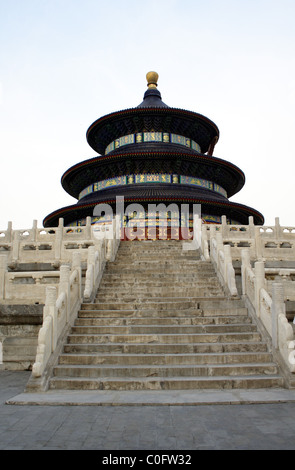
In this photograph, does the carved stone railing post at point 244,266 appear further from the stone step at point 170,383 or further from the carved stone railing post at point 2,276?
the carved stone railing post at point 2,276

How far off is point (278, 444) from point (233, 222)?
89.2ft

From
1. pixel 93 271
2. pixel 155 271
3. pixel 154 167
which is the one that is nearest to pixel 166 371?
pixel 93 271

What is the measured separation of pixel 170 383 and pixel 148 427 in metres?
2.25

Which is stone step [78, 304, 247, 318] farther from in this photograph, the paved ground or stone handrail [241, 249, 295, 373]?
the paved ground

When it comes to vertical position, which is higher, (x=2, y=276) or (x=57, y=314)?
(x=2, y=276)

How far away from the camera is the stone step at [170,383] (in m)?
7.61

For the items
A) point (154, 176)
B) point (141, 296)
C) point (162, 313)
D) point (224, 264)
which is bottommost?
point (162, 313)

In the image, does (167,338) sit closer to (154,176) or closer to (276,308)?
(276,308)

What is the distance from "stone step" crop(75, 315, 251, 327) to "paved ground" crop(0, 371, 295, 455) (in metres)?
3.54

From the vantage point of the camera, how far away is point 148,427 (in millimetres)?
5422

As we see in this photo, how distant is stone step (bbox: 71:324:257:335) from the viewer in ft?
31.7

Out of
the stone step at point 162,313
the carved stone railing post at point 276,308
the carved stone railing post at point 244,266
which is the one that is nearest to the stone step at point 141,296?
the stone step at point 162,313

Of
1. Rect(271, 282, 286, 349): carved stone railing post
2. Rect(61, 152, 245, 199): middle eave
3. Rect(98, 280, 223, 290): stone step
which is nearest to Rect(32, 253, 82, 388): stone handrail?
Rect(98, 280, 223, 290): stone step

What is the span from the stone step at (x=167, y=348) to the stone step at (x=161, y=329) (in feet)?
2.08
